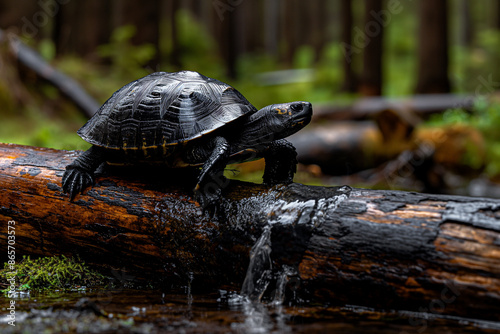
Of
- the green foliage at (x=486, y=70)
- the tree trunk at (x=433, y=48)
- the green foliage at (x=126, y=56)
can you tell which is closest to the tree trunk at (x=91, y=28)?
the green foliage at (x=126, y=56)

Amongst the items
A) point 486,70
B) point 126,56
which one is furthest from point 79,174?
point 486,70

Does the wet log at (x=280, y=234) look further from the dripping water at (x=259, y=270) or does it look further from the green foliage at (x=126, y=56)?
the green foliage at (x=126, y=56)

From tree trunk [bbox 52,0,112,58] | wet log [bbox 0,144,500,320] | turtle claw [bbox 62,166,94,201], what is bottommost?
wet log [bbox 0,144,500,320]

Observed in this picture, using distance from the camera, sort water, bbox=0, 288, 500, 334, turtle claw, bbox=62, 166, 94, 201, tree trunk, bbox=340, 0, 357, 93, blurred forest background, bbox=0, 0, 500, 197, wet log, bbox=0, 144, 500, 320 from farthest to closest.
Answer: tree trunk, bbox=340, 0, 357, 93 → blurred forest background, bbox=0, 0, 500, 197 → turtle claw, bbox=62, 166, 94, 201 → wet log, bbox=0, 144, 500, 320 → water, bbox=0, 288, 500, 334

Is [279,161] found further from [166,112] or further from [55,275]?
[55,275]

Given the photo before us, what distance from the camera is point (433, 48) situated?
12891 millimetres

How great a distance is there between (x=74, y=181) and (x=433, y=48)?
40.4ft

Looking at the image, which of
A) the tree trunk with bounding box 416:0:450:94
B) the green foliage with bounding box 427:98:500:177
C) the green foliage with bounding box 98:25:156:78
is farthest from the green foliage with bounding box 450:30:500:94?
the green foliage with bounding box 98:25:156:78

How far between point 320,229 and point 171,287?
4.05ft

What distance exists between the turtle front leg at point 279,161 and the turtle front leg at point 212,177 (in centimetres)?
44

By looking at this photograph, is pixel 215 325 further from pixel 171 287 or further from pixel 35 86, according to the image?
pixel 35 86

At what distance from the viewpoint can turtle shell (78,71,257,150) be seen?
3.33 m

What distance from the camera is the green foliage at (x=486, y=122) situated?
30.6ft

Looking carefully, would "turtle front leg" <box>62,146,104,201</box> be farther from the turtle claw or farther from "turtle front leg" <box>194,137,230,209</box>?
"turtle front leg" <box>194,137,230,209</box>
